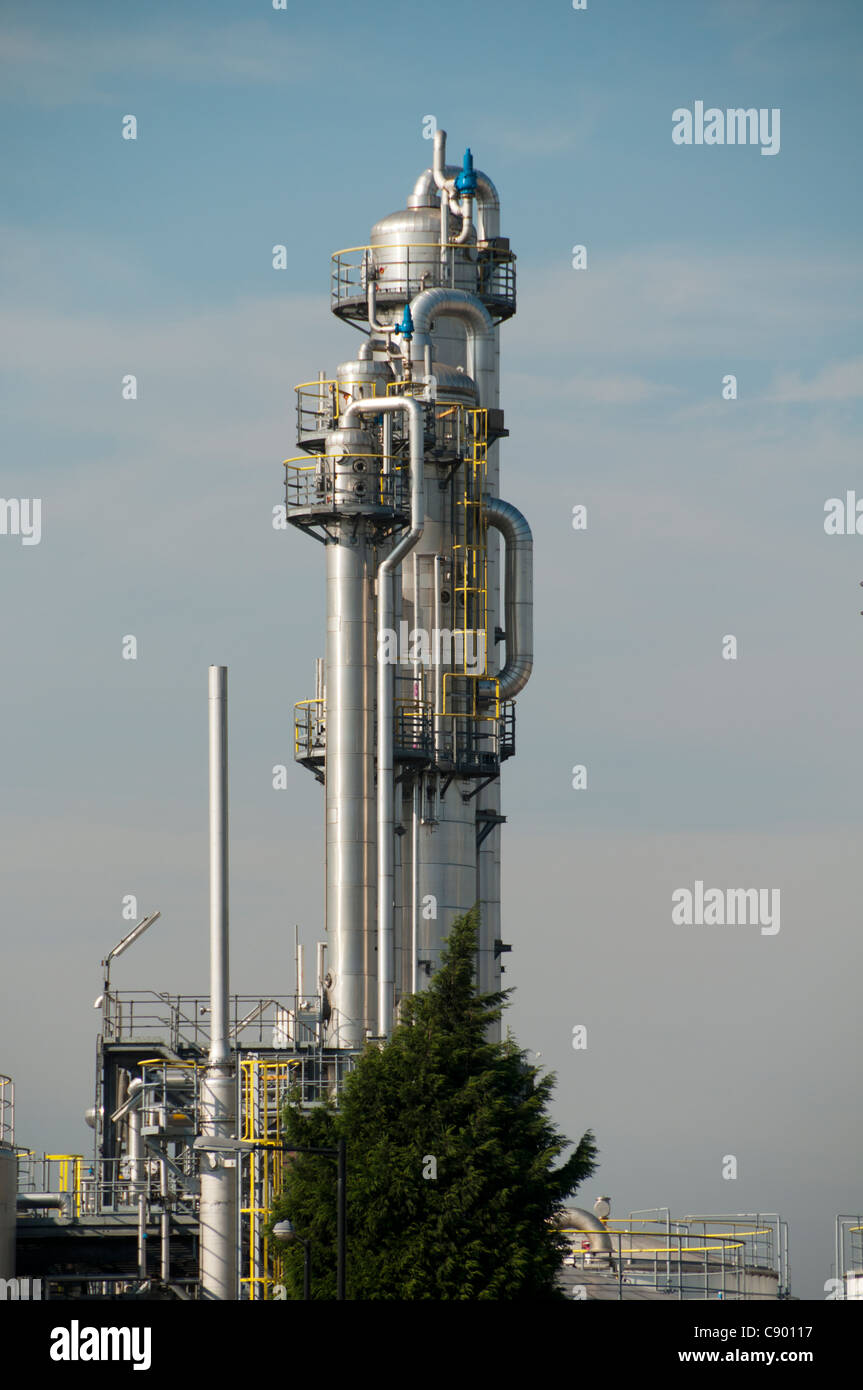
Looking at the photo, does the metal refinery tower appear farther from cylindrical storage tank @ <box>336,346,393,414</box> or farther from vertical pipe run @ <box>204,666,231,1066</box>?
vertical pipe run @ <box>204,666,231,1066</box>

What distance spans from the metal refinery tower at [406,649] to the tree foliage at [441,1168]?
10.3m

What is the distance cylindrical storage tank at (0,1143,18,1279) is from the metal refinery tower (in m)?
10.2

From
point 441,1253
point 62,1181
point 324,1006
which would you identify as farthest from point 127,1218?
point 441,1253

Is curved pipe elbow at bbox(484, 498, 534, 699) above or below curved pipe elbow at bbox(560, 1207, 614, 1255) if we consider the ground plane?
above

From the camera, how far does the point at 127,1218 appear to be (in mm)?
53531

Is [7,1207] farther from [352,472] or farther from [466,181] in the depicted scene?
[466,181]

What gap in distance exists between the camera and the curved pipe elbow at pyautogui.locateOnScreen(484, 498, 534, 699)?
214 feet

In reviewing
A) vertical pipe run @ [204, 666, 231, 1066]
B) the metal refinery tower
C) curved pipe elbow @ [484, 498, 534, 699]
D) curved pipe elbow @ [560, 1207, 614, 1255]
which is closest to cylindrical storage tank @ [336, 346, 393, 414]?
the metal refinery tower

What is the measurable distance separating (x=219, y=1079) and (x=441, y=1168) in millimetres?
4702

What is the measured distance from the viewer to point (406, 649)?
201 ft

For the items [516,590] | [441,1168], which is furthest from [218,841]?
[516,590]

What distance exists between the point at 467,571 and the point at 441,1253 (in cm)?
2288

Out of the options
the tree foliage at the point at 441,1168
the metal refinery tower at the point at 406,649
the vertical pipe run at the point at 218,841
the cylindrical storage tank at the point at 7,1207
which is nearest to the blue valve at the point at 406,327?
the metal refinery tower at the point at 406,649
